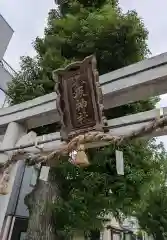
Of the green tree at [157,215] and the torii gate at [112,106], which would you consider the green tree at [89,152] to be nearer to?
the torii gate at [112,106]

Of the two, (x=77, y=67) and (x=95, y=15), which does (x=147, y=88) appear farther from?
(x=95, y=15)

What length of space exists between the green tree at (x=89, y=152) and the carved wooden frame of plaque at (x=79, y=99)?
159 centimetres

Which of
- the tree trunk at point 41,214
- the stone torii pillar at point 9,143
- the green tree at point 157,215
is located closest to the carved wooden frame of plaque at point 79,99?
the stone torii pillar at point 9,143

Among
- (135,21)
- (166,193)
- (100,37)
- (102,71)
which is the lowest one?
(166,193)

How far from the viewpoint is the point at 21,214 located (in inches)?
340

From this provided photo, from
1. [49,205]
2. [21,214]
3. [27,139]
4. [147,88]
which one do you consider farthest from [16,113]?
[21,214]

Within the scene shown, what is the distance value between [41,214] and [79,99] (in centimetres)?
260

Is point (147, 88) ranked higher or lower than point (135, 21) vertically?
lower

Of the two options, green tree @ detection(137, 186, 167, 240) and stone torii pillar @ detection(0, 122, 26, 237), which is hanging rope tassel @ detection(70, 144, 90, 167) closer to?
stone torii pillar @ detection(0, 122, 26, 237)

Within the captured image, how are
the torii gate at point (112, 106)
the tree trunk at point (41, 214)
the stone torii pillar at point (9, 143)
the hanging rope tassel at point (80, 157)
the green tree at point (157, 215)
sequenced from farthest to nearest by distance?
the green tree at point (157, 215), the tree trunk at point (41, 214), the stone torii pillar at point (9, 143), the torii gate at point (112, 106), the hanging rope tassel at point (80, 157)

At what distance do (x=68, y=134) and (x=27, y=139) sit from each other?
99 cm

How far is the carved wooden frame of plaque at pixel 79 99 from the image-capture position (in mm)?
3057

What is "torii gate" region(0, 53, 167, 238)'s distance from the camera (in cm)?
299

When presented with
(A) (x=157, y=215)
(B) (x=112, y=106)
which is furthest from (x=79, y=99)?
(A) (x=157, y=215)
